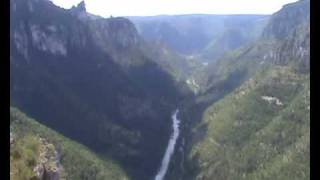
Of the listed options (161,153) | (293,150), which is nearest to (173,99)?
(161,153)

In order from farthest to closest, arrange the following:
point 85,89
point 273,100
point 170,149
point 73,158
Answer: point 85,89 < point 170,149 < point 273,100 < point 73,158

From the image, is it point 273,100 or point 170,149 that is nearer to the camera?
point 273,100

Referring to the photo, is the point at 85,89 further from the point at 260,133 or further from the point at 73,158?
the point at 73,158

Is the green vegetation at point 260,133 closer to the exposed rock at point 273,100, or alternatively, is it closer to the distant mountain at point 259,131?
the distant mountain at point 259,131

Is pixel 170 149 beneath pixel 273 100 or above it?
beneath

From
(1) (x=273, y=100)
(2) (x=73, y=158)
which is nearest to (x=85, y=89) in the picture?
(1) (x=273, y=100)

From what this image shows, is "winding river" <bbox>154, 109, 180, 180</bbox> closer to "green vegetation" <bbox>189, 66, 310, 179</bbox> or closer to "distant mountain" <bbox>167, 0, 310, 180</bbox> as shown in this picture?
"distant mountain" <bbox>167, 0, 310, 180</bbox>

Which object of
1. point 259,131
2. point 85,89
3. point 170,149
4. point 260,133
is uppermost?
point 85,89
